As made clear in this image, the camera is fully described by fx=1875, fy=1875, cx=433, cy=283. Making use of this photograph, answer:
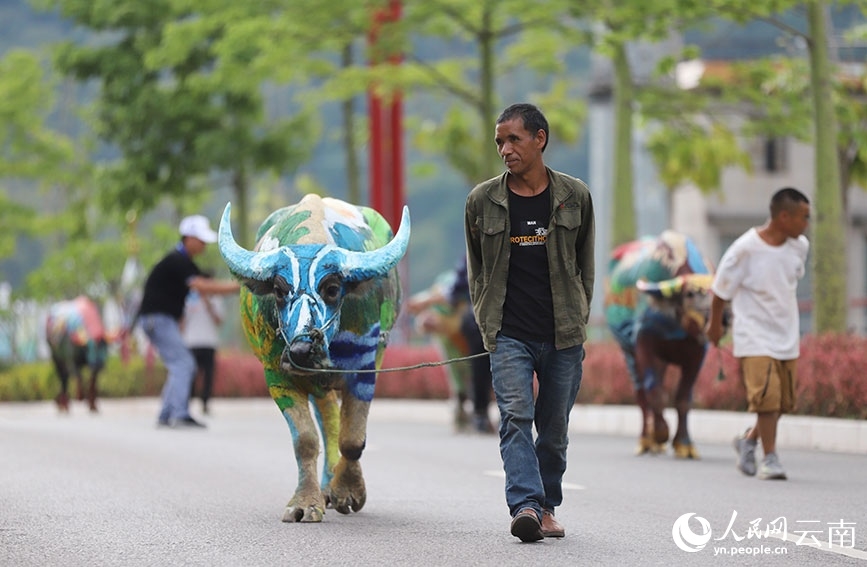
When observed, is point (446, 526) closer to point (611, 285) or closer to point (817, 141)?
point (611, 285)

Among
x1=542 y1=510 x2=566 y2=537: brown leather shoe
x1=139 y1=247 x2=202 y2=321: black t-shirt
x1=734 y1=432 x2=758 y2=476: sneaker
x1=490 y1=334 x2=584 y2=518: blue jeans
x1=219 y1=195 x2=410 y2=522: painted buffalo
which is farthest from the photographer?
x1=139 y1=247 x2=202 y2=321: black t-shirt

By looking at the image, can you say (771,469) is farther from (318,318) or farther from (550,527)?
(318,318)

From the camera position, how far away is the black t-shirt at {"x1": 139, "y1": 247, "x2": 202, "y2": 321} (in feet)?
63.0

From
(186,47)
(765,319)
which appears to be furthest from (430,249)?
(765,319)

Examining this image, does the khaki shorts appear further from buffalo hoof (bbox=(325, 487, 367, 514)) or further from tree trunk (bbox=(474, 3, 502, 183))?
tree trunk (bbox=(474, 3, 502, 183))

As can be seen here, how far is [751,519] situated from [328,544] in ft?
8.04

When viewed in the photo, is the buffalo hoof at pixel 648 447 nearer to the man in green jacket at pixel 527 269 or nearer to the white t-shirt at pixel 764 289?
the white t-shirt at pixel 764 289

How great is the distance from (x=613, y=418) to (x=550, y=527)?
36.0ft

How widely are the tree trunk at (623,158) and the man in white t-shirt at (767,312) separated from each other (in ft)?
39.5

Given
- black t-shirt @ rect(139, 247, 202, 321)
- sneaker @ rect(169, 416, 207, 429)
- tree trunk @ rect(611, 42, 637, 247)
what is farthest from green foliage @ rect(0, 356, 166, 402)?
black t-shirt @ rect(139, 247, 202, 321)

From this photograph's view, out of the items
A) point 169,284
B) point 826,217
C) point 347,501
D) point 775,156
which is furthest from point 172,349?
point 775,156

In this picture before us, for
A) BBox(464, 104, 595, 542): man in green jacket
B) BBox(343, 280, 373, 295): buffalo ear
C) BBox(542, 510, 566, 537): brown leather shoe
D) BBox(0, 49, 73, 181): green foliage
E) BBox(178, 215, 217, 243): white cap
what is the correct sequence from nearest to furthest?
BBox(464, 104, 595, 542): man in green jacket < BBox(542, 510, 566, 537): brown leather shoe < BBox(343, 280, 373, 295): buffalo ear < BBox(178, 215, 217, 243): white cap < BBox(0, 49, 73, 181): green foliage

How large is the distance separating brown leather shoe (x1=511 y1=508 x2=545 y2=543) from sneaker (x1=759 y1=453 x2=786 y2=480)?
4173 mm

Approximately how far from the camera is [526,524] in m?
8.77
